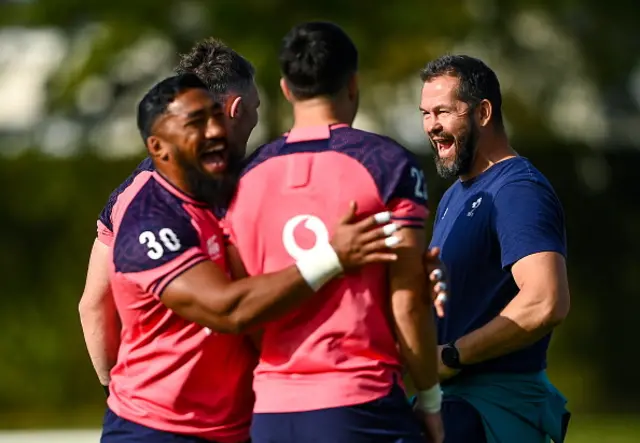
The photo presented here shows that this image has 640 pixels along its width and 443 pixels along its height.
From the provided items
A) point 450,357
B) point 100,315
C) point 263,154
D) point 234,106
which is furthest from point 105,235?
point 450,357

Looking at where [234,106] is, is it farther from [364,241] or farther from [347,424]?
[347,424]

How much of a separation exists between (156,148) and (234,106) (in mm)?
751

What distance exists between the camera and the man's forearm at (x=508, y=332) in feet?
17.4

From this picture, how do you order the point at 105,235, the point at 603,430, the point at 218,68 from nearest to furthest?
the point at 105,235
the point at 218,68
the point at 603,430

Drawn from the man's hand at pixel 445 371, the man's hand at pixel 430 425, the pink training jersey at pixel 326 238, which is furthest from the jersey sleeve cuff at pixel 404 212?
the man's hand at pixel 445 371

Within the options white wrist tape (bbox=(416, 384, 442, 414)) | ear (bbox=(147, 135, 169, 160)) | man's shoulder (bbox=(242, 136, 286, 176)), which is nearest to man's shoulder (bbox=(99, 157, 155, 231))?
ear (bbox=(147, 135, 169, 160))

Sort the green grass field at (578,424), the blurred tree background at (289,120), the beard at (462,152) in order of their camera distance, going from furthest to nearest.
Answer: the blurred tree background at (289,120) → the green grass field at (578,424) → the beard at (462,152)

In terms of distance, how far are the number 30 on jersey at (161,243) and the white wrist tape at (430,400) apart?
991 millimetres

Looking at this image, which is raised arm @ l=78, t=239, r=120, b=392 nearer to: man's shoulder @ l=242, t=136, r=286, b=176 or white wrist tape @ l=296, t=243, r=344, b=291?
man's shoulder @ l=242, t=136, r=286, b=176

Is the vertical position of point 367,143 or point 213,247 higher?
point 367,143

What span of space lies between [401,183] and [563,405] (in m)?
1.83

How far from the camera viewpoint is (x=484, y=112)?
5965mm

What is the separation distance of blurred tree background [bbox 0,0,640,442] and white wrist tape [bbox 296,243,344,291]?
10.2 meters

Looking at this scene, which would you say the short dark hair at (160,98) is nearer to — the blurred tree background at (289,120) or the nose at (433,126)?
the nose at (433,126)
